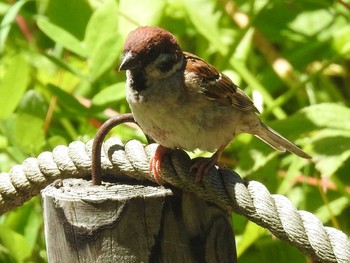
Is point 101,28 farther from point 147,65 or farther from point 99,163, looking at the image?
point 99,163

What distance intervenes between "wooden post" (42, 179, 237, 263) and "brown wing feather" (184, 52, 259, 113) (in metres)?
0.59

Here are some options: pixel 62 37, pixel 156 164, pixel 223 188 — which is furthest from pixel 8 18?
pixel 223 188

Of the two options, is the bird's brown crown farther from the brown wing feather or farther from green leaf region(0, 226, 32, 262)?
green leaf region(0, 226, 32, 262)

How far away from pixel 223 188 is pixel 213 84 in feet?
2.14

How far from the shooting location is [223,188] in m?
2.02

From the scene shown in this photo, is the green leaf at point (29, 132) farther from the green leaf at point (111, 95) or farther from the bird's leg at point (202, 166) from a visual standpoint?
the bird's leg at point (202, 166)

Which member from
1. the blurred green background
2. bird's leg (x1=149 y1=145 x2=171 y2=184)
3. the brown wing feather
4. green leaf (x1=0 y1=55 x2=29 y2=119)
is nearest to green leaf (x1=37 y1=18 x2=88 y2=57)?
the blurred green background

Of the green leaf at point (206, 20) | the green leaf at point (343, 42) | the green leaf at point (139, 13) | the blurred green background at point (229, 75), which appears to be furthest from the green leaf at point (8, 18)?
the green leaf at point (343, 42)

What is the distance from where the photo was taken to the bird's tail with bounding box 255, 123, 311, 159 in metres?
3.00

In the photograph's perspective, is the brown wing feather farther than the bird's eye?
Yes

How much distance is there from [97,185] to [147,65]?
450 mm

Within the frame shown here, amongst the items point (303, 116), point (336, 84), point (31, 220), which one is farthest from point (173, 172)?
Result: point (336, 84)

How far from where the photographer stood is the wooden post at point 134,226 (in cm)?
191

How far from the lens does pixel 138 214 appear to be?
1.91 m
